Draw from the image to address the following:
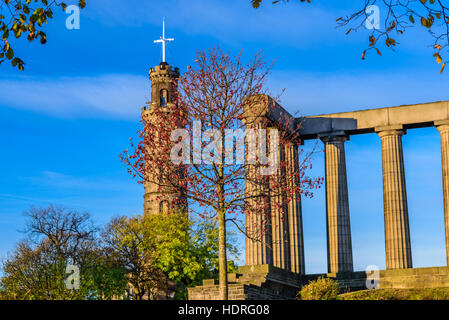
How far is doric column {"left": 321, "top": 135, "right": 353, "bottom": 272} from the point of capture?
5800cm

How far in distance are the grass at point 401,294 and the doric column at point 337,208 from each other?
39.2ft

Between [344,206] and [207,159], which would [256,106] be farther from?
[344,206]

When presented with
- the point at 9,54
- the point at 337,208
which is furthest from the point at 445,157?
the point at 9,54

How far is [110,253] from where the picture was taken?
275 ft

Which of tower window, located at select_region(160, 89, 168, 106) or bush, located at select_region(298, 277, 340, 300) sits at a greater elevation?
tower window, located at select_region(160, 89, 168, 106)

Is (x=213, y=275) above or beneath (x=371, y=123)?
beneath

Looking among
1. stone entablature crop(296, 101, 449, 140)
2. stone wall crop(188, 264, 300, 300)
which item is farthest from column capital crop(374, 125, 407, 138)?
stone wall crop(188, 264, 300, 300)

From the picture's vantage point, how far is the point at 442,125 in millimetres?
58406

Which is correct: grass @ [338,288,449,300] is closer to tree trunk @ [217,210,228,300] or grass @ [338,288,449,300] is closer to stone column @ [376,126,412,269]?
stone column @ [376,126,412,269]

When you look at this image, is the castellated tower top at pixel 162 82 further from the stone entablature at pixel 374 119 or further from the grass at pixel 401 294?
the grass at pixel 401 294

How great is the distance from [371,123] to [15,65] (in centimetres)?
4510

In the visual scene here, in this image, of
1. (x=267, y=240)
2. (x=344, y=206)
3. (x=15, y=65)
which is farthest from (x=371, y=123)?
(x=15, y=65)

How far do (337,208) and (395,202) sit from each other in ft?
16.3

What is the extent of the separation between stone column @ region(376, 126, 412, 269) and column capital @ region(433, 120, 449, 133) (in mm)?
2934
